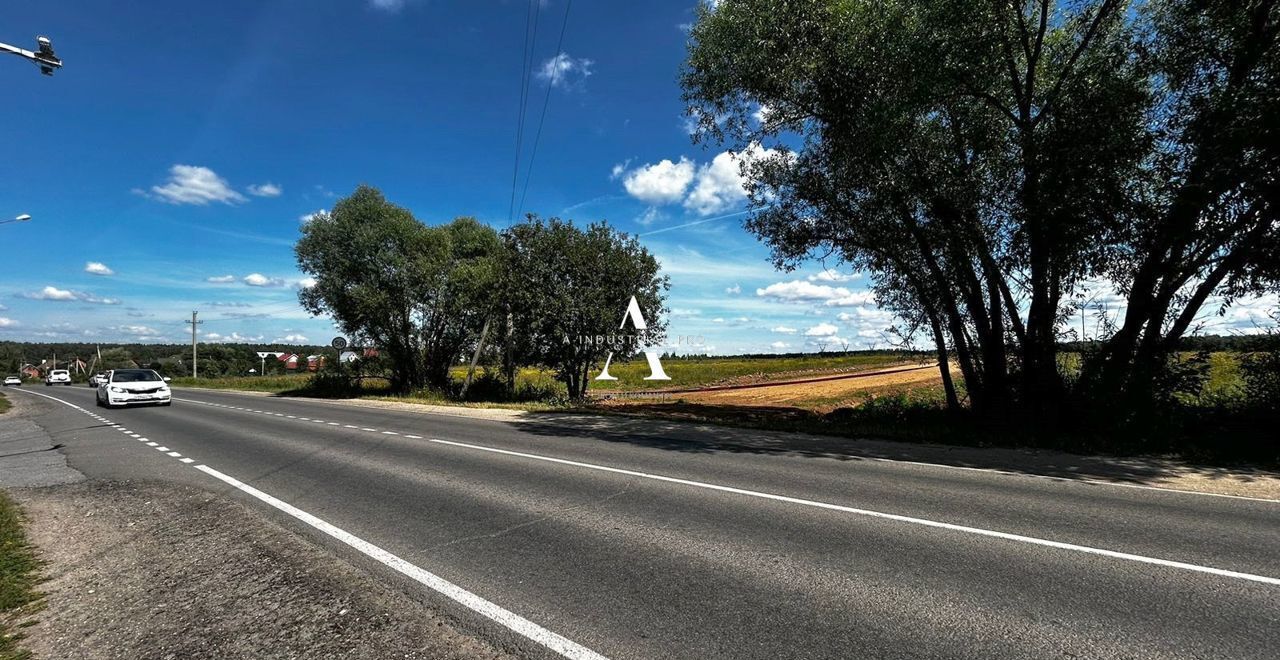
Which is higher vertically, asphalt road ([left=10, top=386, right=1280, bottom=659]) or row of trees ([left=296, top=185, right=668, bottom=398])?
row of trees ([left=296, top=185, right=668, bottom=398])

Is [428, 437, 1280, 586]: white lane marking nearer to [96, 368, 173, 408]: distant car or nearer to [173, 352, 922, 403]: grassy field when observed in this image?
[173, 352, 922, 403]: grassy field

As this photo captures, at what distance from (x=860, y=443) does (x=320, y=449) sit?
34.7 feet

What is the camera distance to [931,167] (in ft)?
41.4

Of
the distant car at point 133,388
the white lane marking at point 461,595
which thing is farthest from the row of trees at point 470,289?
the white lane marking at point 461,595

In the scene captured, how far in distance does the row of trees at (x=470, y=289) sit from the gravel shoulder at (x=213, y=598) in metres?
18.5

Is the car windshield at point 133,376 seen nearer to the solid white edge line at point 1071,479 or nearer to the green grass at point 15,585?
the green grass at point 15,585

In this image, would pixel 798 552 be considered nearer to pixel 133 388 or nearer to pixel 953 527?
pixel 953 527

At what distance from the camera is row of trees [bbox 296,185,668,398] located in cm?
2495

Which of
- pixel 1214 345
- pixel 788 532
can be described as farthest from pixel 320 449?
pixel 1214 345

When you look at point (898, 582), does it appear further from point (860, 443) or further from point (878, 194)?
point (878, 194)

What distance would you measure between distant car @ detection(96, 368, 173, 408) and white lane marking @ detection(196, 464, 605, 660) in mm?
24570

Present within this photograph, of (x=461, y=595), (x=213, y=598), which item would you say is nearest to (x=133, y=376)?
(x=213, y=598)

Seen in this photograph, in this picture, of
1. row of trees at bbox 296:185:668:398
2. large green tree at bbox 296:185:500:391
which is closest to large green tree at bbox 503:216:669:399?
row of trees at bbox 296:185:668:398

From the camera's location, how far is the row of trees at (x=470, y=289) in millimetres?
24953
